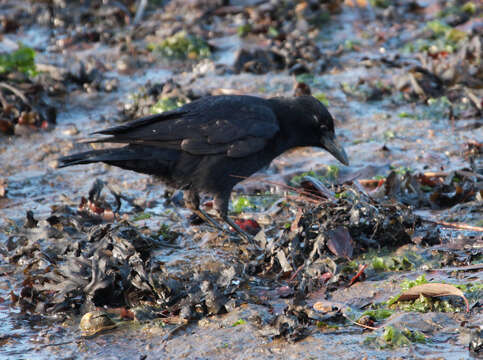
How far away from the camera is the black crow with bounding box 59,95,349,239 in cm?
533

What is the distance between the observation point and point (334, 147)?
5.91m

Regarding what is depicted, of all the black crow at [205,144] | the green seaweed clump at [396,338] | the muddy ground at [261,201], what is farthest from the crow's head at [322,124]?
the green seaweed clump at [396,338]

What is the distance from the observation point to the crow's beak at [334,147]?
589 cm

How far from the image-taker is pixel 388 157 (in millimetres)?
6648

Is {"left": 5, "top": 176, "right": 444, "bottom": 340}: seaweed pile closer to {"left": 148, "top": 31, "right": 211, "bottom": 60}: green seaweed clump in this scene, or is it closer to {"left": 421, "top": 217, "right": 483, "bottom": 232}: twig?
{"left": 421, "top": 217, "right": 483, "bottom": 232}: twig

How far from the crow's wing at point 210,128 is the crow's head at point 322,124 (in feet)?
1.13

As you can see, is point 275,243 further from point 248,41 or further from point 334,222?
point 248,41

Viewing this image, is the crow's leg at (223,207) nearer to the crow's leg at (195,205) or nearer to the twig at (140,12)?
the crow's leg at (195,205)

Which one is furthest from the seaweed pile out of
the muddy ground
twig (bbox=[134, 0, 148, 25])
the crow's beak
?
twig (bbox=[134, 0, 148, 25])

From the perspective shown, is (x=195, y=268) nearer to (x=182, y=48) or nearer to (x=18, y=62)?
(x=18, y=62)

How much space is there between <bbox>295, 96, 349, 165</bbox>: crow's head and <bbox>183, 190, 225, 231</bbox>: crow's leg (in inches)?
46.3

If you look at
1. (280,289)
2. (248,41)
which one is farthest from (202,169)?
(248,41)

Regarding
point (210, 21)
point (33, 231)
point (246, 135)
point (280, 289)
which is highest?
point (210, 21)

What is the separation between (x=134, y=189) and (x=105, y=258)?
220cm
